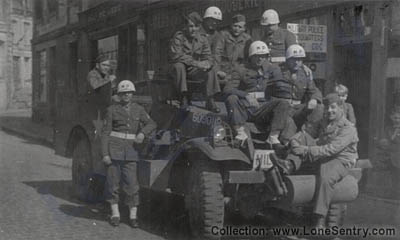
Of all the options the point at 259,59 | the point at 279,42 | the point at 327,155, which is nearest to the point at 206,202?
the point at 327,155

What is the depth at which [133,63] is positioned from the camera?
65.0ft

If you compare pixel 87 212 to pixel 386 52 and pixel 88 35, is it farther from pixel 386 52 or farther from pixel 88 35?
pixel 88 35

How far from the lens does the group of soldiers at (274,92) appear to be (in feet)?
19.0

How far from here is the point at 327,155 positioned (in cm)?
576

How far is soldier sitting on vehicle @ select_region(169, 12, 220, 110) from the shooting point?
6713mm

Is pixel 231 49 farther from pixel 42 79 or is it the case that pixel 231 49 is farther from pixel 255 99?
pixel 42 79

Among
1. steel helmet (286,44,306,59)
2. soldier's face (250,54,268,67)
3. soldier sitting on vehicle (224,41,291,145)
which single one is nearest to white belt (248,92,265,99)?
soldier sitting on vehicle (224,41,291,145)

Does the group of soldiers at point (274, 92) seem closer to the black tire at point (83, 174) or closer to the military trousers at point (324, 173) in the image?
the military trousers at point (324, 173)

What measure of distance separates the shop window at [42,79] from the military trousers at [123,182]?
18004 millimetres

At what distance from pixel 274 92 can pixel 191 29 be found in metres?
1.52

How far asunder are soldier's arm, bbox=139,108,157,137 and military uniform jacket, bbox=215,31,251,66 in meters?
1.08

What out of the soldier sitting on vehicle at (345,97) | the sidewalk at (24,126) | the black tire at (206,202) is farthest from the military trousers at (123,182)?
the sidewalk at (24,126)

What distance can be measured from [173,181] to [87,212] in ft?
5.19

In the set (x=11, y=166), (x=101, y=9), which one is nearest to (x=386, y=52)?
(x=11, y=166)
